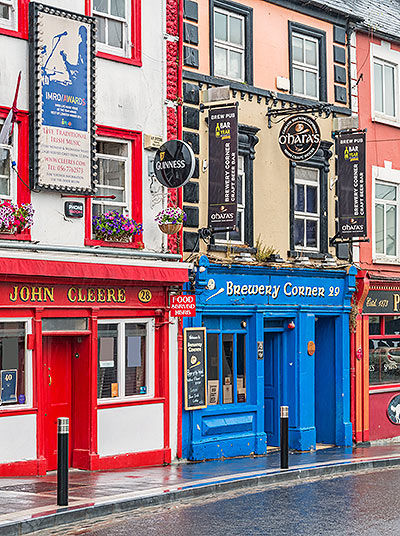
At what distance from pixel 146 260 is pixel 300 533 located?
6974 millimetres

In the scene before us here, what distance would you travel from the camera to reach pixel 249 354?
19609 millimetres

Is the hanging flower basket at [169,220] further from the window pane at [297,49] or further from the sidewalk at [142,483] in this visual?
the window pane at [297,49]

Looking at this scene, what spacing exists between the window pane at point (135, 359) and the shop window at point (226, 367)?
1.71m

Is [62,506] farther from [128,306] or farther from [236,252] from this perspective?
[236,252]

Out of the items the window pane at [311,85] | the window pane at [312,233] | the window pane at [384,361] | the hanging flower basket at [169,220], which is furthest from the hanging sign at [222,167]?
the window pane at [384,361]

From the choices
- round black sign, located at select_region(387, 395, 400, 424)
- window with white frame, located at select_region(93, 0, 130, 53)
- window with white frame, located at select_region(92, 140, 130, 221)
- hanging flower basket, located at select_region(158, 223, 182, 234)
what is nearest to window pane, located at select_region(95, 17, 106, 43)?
window with white frame, located at select_region(93, 0, 130, 53)

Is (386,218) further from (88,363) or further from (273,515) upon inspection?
(273,515)

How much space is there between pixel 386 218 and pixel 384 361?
10.5 feet

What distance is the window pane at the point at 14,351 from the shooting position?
50.1 ft

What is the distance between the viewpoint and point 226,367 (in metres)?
19.3

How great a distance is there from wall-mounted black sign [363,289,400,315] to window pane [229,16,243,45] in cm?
623

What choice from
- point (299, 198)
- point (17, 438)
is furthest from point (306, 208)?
point (17, 438)

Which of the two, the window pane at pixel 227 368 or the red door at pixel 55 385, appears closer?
the red door at pixel 55 385

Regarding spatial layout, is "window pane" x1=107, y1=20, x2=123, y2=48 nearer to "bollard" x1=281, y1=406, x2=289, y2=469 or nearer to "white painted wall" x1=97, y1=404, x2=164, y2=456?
"white painted wall" x1=97, y1=404, x2=164, y2=456
